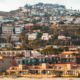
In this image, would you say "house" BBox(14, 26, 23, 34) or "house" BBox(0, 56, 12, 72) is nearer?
"house" BBox(0, 56, 12, 72)

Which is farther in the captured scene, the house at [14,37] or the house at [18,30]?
the house at [18,30]

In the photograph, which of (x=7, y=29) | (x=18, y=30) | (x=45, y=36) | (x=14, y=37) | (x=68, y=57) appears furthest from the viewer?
(x=7, y=29)

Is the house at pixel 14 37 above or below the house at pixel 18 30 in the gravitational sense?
below

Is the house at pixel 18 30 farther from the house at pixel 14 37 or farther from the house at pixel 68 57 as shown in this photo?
the house at pixel 68 57

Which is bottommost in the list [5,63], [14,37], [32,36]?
[5,63]

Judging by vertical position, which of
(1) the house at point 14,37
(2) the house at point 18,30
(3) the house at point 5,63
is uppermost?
(2) the house at point 18,30

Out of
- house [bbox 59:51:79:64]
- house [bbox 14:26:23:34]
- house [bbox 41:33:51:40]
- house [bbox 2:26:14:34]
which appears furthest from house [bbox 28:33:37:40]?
house [bbox 59:51:79:64]

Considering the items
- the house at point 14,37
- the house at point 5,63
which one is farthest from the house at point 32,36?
the house at point 5,63

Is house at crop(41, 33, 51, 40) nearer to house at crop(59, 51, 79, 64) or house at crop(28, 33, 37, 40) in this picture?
house at crop(28, 33, 37, 40)

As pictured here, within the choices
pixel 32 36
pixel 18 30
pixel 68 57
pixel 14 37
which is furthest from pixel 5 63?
pixel 18 30

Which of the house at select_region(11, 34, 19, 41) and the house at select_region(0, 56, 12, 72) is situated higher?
the house at select_region(11, 34, 19, 41)

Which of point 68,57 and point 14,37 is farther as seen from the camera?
point 14,37

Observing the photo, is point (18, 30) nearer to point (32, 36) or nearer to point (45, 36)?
point (32, 36)
